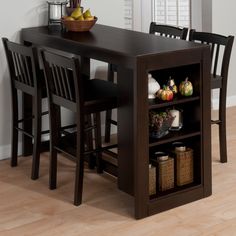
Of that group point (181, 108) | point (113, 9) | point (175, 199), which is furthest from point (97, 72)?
point (175, 199)

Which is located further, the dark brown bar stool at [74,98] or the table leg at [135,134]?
the dark brown bar stool at [74,98]

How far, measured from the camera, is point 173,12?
17.0ft

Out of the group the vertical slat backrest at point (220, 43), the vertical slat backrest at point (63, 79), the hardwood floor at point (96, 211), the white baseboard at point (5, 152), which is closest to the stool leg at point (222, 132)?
the hardwood floor at point (96, 211)

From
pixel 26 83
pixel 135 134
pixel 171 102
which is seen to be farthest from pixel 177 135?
pixel 26 83

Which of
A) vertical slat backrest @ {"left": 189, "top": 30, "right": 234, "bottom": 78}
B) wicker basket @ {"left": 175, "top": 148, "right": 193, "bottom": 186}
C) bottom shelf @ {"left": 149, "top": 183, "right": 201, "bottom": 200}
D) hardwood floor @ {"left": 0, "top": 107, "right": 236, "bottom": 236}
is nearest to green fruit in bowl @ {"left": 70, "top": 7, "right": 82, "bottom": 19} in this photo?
vertical slat backrest @ {"left": 189, "top": 30, "right": 234, "bottom": 78}

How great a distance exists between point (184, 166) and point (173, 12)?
7.27ft

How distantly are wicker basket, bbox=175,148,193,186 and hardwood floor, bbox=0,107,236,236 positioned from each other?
0.15m

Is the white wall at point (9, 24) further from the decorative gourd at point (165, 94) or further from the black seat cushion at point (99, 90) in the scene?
the decorative gourd at point (165, 94)

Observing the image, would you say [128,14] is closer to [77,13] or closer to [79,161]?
[77,13]

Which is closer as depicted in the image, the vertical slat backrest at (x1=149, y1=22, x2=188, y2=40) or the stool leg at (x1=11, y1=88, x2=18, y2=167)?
the stool leg at (x1=11, y1=88, x2=18, y2=167)

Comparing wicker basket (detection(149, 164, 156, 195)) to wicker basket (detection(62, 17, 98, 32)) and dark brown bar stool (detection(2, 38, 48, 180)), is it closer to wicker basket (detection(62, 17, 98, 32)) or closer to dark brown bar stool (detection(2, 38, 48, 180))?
dark brown bar stool (detection(2, 38, 48, 180))

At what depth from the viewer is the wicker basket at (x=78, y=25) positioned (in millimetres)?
3773

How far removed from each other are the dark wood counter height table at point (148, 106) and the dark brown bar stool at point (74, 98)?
18 cm

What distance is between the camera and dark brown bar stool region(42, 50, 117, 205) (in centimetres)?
314
